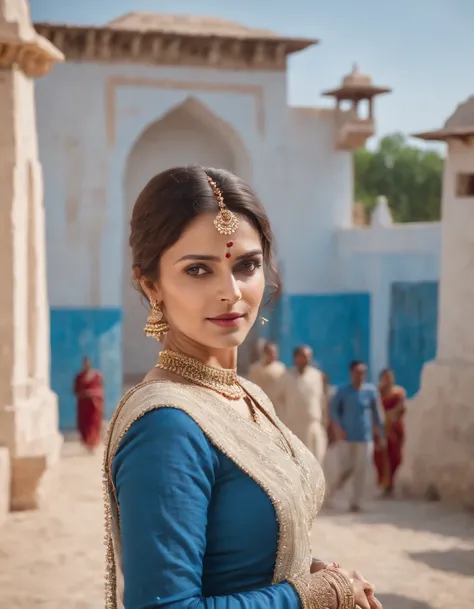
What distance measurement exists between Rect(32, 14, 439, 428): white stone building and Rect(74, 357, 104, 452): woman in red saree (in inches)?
69.6

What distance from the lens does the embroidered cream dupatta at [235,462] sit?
5.62ft

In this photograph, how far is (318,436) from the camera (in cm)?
891

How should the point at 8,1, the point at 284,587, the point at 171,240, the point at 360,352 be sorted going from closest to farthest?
the point at 284,587 < the point at 171,240 < the point at 8,1 < the point at 360,352

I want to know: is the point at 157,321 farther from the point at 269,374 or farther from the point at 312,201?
the point at 312,201

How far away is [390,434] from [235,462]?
313 inches

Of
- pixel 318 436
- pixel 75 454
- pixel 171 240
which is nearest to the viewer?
pixel 171 240

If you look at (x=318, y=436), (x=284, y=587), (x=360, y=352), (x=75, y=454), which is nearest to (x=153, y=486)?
(x=284, y=587)

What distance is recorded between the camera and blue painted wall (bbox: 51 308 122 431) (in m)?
12.9

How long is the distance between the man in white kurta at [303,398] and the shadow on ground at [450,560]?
1887mm

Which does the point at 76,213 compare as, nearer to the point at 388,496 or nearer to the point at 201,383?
the point at 388,496

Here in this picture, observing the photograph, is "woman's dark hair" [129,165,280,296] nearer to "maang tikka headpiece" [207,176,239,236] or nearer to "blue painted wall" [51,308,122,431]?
"maang tikka headpiece" [207,176,239,236]

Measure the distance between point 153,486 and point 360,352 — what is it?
1310 cm

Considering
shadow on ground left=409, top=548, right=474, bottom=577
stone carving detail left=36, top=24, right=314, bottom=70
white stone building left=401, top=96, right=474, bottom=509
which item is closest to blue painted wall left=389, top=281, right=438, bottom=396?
stone carving detail left=36, top=24, right=314, bottom=70

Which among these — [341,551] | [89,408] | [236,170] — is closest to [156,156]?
[236,170]
